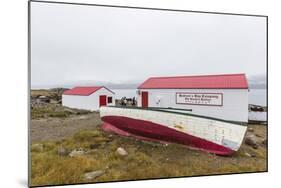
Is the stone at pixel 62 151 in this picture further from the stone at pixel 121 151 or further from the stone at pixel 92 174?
the stone at pixel 121 151

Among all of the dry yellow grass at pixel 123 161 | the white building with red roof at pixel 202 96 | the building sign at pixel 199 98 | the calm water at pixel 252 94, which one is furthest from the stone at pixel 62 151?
the building sign at pixel 199 98

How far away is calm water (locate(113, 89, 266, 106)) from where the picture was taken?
12.3ft

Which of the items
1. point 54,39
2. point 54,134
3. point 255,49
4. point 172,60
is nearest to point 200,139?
point 172,60

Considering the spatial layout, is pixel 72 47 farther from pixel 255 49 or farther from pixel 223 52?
pixel 255 49

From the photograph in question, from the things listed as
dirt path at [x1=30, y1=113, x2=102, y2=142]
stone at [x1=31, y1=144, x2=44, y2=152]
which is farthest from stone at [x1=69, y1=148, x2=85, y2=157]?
stone at [x1=31, y1=144, x2=44, y2=152]

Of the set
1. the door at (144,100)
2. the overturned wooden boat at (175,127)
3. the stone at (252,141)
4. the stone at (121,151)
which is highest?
the door at (144,100)

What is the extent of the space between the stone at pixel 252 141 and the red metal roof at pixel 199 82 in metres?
0.54

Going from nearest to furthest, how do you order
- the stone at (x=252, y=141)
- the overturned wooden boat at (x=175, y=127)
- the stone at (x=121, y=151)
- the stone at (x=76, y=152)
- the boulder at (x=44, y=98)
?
the boulder at (x=44, y=98) → the stone at (x=76, y=152) → the stone at (x=121, y=151) → the overturned wooden boat at (x=175, y=127) → the stone at (x=252, y=141)

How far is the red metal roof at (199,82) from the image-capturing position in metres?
3.83

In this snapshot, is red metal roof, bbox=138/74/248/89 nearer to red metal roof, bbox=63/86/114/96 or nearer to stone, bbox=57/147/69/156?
red metal roof, bbox=63/86/114/96

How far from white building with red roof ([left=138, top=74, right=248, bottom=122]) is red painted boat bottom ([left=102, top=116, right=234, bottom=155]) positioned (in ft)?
0.68

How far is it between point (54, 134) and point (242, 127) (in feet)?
6.21

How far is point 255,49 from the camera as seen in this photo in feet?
13.5
